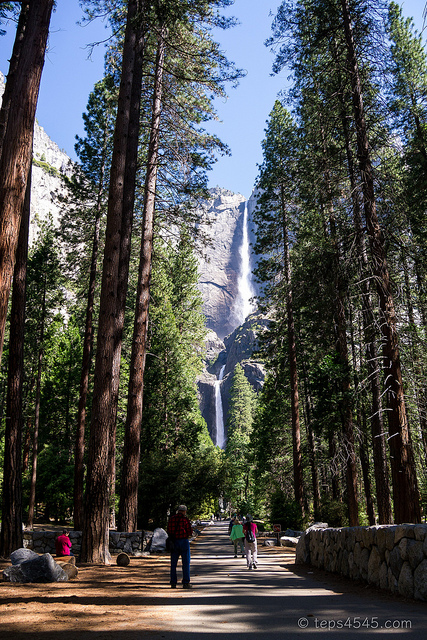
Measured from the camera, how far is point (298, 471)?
19.0m

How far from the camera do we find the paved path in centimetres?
351

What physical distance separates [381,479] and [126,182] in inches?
381

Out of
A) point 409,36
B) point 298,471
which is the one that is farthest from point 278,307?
point 409,36

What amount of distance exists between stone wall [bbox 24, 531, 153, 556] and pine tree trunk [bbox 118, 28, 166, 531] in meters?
0.26

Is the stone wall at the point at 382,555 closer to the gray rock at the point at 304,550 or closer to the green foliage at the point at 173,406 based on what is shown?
the gray rock at the point at 304,550

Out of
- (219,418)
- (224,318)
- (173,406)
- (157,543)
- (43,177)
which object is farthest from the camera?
(224,318)

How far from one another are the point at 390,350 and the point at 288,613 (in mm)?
5027

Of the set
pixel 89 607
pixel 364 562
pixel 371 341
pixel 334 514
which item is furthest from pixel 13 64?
pixel 334 514

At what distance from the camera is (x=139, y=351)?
13203mm

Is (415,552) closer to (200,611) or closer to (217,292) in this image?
(200,611)

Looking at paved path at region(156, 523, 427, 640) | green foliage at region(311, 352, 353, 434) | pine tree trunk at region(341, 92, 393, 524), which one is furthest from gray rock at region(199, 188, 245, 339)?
paved path at region(156, 523, 427, 640)

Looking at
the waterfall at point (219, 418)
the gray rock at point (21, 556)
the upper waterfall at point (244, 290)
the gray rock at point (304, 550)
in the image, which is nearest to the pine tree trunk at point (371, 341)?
the gray rock at point (304, 550)

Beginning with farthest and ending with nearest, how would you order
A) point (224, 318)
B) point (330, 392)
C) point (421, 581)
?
1. point (224, 318)
2. point (330, 392)
3. point (421, 581)

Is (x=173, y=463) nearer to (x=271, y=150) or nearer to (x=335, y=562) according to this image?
(x=335, y=562)
